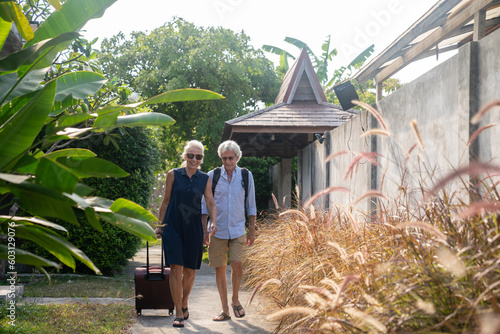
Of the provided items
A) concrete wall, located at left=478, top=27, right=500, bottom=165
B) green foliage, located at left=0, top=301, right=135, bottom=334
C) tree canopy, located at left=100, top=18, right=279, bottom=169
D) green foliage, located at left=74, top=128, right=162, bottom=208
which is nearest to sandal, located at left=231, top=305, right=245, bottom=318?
green foliage, located at left=0, top=301, right=135, bottom=334

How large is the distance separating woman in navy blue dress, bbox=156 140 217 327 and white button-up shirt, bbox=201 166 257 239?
227mm

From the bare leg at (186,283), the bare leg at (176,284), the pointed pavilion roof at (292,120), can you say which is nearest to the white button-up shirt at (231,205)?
the bare leg at (186,283)

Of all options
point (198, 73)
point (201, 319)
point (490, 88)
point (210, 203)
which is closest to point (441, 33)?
point (490, 88)

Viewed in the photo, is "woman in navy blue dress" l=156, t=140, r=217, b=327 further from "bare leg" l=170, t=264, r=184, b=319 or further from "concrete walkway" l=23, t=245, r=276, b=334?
"concrete walkway" l=23, t=245, r=276, b=334

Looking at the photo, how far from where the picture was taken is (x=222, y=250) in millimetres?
6320

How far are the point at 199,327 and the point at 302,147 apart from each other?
996cm

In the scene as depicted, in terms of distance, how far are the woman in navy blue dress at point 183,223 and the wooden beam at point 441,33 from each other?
3.44 meters

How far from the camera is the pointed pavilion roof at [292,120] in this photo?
1237 centimetres

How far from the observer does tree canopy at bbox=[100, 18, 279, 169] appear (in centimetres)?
2261

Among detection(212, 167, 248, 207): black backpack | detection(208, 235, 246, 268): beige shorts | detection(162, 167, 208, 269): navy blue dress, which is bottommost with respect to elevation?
detection(208, 235, 246, 268): beige shorts

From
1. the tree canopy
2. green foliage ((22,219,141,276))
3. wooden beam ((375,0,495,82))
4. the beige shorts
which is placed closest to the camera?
wooden beam ((375,0,495,82))

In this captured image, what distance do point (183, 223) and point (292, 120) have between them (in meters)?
7.27

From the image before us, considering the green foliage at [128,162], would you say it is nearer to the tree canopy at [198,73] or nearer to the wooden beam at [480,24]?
the wooden beam at [480,24]

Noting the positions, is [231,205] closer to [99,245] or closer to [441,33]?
[441,33]
